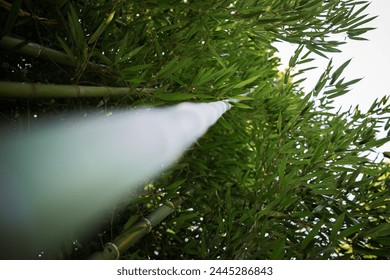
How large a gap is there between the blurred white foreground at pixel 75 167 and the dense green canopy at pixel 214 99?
0.33 ft

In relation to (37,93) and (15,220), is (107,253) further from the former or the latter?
(37,93)

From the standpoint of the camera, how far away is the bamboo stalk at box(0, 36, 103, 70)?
1314 millimetres

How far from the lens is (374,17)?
7.02 ft

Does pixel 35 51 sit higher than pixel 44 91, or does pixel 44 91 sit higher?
pixel 35 51

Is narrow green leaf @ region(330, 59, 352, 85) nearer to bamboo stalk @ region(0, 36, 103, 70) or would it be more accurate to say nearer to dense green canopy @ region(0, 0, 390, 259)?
dense green canopy @ region(0, 0, 390, 259)

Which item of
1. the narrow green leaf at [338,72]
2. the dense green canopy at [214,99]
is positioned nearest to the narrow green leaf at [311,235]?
the dense green canopy at [214,99]

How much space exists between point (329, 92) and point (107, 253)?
6.08ft

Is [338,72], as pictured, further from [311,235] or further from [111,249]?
[111,249]

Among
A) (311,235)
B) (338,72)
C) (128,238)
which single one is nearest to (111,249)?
(128,238)

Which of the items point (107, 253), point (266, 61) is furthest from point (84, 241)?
point (266, 61)

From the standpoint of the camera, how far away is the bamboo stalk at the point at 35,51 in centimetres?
131

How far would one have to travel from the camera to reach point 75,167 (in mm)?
1674

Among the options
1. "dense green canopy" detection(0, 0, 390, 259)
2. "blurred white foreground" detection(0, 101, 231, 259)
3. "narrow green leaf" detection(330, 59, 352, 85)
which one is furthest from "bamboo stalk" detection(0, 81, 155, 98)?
"narrow green leaf" detection(330, 59, 352, 85)

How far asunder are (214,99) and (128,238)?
94 cm
